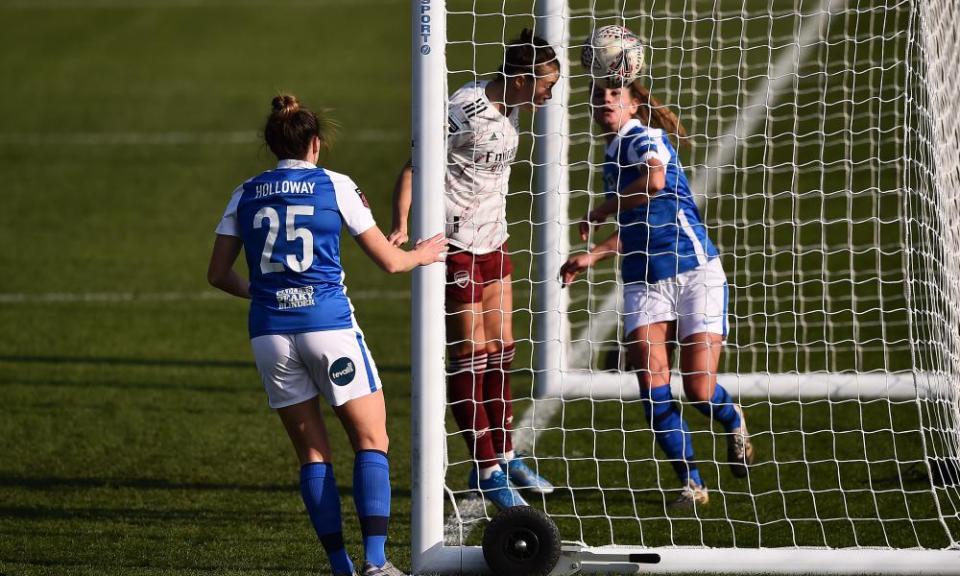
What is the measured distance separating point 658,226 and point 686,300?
0.37m

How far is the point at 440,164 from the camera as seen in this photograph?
5074 mm

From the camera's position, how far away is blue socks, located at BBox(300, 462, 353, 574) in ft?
16.0

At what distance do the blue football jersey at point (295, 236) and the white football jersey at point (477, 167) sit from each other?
1.17 meters

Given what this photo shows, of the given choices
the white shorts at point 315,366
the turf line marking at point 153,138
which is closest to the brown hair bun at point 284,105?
the white shorts at point 315,366

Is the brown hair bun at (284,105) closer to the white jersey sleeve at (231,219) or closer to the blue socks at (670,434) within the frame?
the white jersey sleeve at (231,219)

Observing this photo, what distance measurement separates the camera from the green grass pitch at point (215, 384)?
577 cm

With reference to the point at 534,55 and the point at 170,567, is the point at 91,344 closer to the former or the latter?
the point at 170,567

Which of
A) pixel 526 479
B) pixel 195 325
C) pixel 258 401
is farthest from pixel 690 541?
pixel 195 325

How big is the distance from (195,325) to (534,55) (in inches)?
181

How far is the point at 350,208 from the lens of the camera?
4664 millimetres

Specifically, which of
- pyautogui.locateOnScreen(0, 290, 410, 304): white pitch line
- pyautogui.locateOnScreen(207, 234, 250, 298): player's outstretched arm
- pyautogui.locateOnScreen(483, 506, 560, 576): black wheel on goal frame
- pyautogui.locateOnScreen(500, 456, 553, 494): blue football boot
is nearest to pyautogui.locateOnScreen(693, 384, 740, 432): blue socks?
pyautogui.locateOnScreen(500, 456, 553, 494): blue football boot

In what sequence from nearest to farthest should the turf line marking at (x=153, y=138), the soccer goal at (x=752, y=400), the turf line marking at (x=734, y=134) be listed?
the soccer goal at (x=752, y=400) < the turf line marking at (x=734, y=134) < the turf line marking at (x=153, y=138)

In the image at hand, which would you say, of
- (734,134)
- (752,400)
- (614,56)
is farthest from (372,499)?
(734,134)

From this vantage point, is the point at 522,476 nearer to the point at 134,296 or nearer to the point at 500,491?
the point at 500,491
